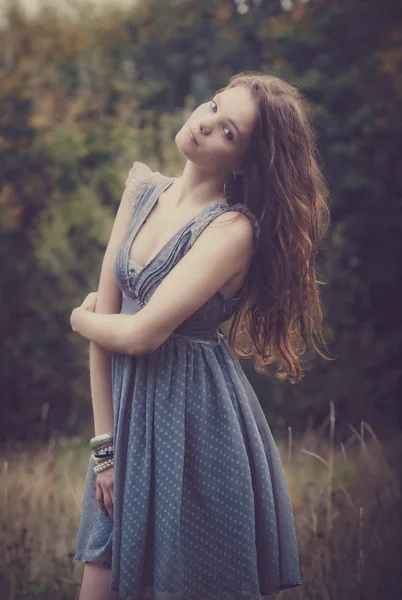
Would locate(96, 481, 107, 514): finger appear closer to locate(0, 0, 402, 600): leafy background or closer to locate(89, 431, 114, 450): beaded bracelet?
locate(89, 431, 114, 450): beaded bracelet

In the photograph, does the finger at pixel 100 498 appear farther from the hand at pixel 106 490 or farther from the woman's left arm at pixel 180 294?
the woman's left arm at pixel 180 294

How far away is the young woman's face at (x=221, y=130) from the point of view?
1876 mm

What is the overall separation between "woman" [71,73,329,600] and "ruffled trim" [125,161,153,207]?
0.12 ft

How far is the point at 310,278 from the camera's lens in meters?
2.08

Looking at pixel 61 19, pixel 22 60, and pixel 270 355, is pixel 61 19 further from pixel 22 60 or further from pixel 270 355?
pixel 270 355

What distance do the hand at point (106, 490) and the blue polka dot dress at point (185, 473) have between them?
0.13 feet

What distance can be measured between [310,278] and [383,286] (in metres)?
3.90

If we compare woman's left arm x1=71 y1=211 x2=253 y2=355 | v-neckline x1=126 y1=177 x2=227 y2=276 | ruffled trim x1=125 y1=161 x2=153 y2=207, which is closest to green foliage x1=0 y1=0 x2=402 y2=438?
ruffled trim x1=125 y1=161 x2=153 y2=207

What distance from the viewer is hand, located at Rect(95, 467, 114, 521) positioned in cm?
191

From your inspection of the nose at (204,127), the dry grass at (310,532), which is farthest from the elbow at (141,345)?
the dry grass at (310,532)

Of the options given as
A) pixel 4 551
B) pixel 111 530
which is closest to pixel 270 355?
pixel 111 530

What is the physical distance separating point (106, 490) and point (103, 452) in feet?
0.32

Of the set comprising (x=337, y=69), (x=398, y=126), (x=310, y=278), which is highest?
(x=337, y=69)

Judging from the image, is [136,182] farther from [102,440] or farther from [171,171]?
[171,171]
